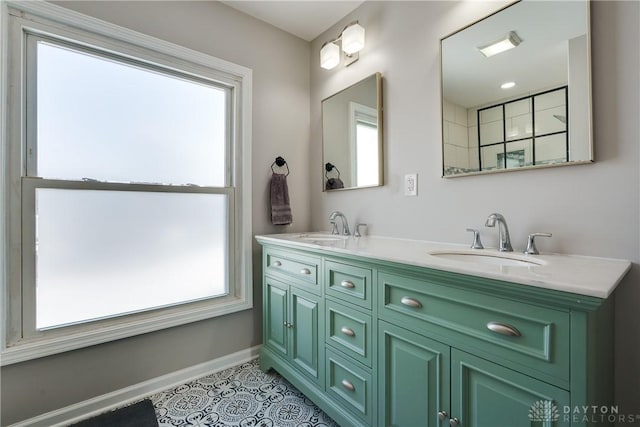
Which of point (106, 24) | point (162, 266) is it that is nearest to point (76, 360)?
point (162, 266)

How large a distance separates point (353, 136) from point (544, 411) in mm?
1668

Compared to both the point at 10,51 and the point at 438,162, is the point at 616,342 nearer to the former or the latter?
the point at 438,162

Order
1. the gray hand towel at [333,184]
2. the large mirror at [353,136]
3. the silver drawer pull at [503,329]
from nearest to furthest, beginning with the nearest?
the silver drawer pull at [503,329] < the large mirror at [353,136] < the gray hand towel at [333,184]

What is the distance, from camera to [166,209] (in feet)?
5.81

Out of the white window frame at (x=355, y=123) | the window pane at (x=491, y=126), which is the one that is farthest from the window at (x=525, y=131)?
the white window frame at (x=355, y=123)

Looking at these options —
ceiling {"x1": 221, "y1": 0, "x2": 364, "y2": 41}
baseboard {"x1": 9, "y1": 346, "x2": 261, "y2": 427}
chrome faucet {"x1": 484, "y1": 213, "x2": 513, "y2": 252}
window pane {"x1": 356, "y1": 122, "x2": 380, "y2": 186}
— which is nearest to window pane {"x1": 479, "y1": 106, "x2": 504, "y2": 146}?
chrome faucet {"x1": 484, "y1": 213, "x2": 513, "y2": 252}

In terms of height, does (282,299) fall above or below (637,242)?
below

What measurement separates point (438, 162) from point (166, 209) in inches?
64.0

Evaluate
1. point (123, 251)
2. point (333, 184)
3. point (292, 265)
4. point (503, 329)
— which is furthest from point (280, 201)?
point (503, 329)

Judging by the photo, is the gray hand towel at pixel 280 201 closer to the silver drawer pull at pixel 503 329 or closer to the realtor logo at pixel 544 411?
the silver drawer pull at pixel 503 329

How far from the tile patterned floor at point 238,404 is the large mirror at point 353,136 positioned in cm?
134

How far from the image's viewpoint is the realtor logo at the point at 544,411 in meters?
0.71

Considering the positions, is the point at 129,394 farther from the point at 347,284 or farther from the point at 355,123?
the point at 355,123

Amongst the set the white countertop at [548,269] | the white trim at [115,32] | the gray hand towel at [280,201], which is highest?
the white trim at [115,32]
